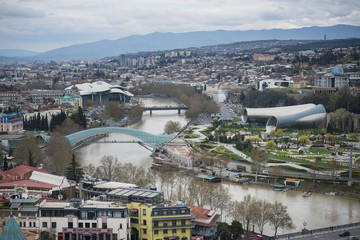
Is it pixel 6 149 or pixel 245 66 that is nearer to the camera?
pixel 6 149

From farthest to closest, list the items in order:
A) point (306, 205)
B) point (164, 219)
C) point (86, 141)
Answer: point (86, 141), point (306, 205), point (164, 219)

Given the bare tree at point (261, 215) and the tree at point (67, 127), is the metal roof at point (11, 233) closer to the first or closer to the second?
the bare tree at point (261, 215)

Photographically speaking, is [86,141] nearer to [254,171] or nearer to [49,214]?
[254,171]

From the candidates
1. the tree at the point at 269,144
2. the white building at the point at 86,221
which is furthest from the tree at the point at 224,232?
the tree at the point at 269,144

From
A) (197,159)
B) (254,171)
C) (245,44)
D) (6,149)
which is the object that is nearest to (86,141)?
(6,149)

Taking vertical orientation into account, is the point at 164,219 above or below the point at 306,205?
above

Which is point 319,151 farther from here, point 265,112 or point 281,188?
point 265,112

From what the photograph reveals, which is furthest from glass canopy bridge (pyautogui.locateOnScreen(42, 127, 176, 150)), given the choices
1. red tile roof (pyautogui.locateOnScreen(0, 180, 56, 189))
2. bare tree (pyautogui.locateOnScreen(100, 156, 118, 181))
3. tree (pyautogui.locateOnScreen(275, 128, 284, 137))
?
red tile roof (pyautogui.locateOnScreen(0, 180, 56, 189))
